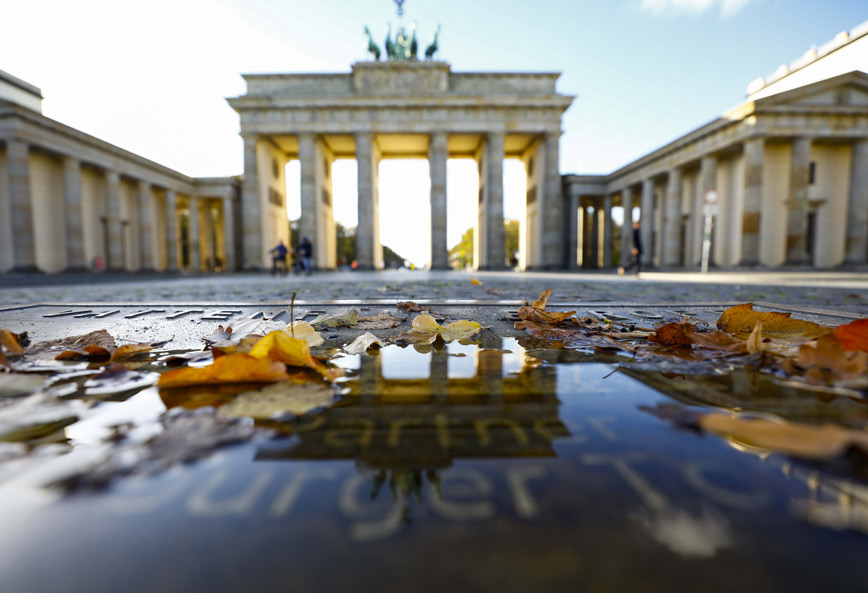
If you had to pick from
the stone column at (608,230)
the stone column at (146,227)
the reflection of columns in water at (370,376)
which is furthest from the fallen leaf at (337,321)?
the stone column at (608,230)

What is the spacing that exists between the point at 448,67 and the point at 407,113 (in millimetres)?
4348

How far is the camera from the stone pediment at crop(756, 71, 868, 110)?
70.4 ft

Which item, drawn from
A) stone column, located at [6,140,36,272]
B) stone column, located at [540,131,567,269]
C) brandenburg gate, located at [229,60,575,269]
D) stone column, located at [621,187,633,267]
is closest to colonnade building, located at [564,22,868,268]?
stone column, located at [621,187,633,267]

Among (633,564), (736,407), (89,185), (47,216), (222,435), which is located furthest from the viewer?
(89,185)

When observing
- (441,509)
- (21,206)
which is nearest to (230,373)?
(441,509)

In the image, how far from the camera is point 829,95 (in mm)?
22359

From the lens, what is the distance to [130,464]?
2.96ft

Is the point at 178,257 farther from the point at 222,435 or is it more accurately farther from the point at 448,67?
the point at 222,435

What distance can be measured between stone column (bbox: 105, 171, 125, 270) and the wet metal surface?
105 feet

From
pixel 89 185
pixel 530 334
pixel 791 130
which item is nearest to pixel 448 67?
pixel 791 130

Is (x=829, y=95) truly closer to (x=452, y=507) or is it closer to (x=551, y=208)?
(x=551, y=208)

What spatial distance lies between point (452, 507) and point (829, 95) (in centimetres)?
3150

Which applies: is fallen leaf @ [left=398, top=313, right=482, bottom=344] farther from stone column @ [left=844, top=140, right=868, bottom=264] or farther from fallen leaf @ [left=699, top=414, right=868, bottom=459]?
stone column @ [left=844, top=140, right=868, bottom=264]

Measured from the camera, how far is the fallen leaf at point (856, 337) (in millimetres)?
1618
